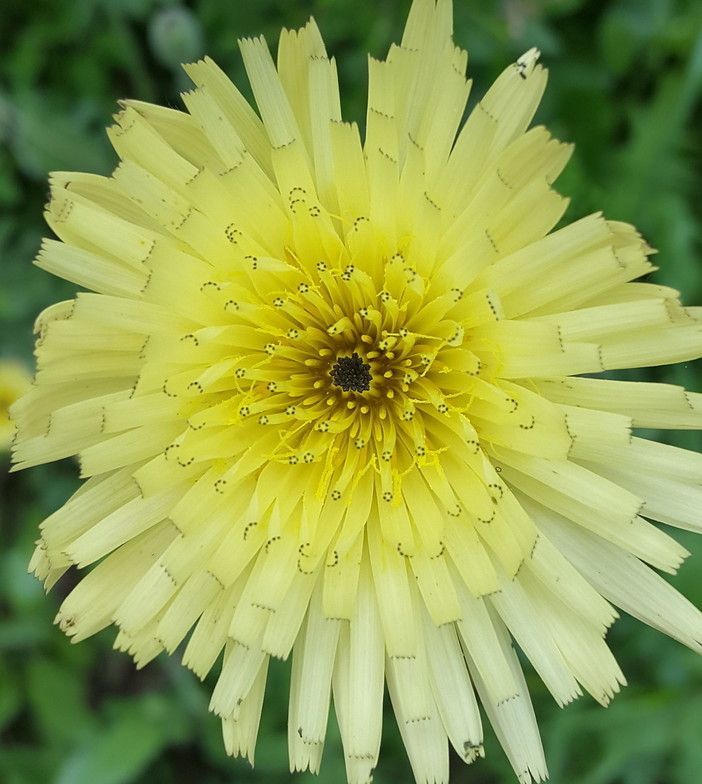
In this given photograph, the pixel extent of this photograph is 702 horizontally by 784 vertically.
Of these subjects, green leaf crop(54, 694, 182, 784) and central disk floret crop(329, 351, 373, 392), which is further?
green leaf crop(54, 694, 182, 784)

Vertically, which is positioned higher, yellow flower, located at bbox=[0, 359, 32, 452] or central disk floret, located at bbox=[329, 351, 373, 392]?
yellow flower, located at bbox=[0, 359, 32, 452]

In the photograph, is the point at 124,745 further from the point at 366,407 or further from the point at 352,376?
the point at 352,376

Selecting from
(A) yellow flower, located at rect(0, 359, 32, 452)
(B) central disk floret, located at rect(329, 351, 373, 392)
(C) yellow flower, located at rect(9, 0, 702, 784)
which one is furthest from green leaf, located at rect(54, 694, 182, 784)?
(B) central disk floret, located at rect(329, 351, 373, 392)

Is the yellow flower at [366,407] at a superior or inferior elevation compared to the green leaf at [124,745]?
superior

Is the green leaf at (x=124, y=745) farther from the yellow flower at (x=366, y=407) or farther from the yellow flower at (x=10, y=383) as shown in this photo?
the yellow flower at (x=10, y=383)

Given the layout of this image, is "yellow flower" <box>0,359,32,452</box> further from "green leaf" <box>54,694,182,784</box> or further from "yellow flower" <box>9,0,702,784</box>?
"yellow flower" <box>9,0,702,784</box>

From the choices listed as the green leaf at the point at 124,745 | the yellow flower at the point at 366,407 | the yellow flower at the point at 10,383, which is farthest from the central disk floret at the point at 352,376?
the yellow flower at the point at 10,383
